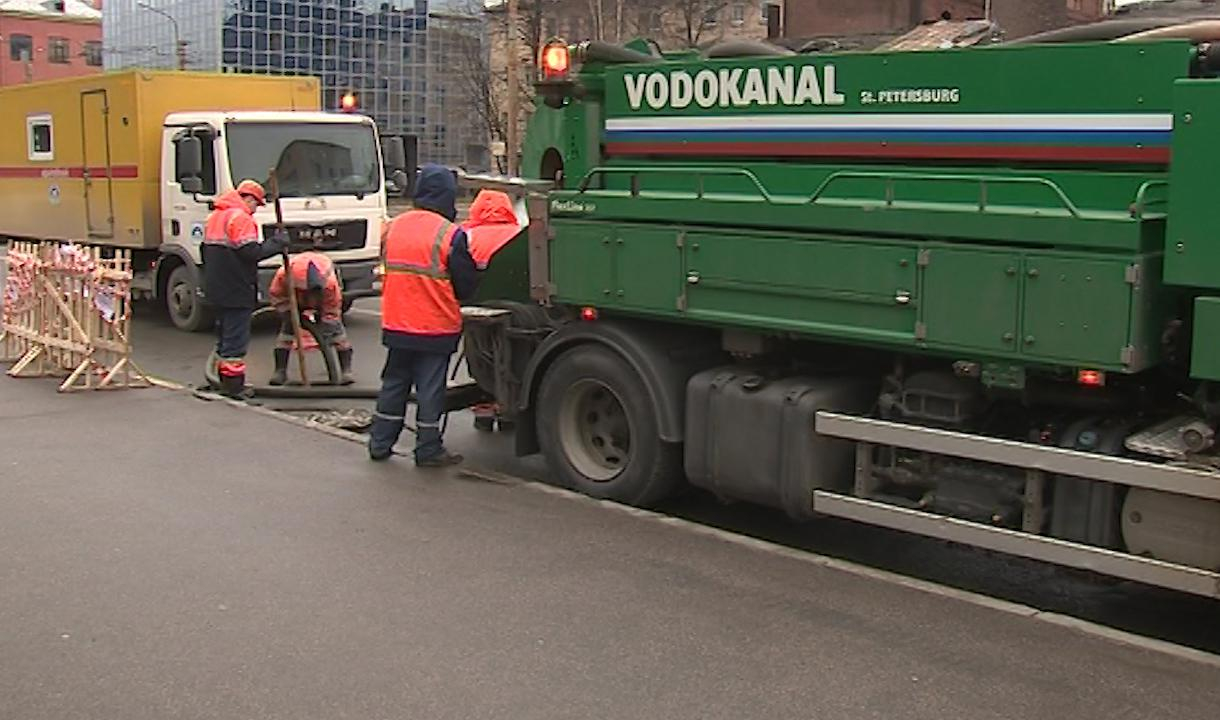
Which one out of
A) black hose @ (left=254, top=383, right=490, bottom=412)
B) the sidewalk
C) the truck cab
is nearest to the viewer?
the sidewalk

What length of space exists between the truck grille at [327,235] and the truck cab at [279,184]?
0.04 feet

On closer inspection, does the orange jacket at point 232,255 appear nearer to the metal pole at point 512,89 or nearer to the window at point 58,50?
the metal pole at point 512,89

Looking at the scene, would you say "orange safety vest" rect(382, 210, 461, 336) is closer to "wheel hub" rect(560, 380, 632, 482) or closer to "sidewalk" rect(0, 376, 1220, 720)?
"wheel hub" rect(560, 380, 632, 482)

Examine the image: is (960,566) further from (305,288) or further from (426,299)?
(305,288)

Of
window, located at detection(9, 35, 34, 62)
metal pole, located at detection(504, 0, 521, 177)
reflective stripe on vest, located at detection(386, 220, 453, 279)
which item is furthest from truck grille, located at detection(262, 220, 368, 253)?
window, located at detection(9, 35, 34, 62)

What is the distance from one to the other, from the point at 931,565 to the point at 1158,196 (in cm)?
218

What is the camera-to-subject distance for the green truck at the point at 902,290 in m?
5.19

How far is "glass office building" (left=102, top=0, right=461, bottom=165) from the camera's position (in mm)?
68312

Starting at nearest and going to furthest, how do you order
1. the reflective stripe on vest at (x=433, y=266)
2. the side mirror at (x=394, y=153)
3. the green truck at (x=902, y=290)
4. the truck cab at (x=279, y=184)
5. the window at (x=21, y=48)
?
the green truck at (x=902, y=290) → the reflective stripe on vest at (x=433, y=266) → the truck cab at (x=279, y=184) → the side mirror at (x=394, y=153) → the window at (x=21, y=48)

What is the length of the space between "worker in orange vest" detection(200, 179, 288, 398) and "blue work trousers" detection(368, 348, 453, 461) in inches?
107

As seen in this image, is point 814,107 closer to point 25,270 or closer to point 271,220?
point 25,270

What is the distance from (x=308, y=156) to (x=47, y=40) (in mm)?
86244

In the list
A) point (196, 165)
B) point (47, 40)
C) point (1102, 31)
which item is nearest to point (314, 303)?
point (196, 165)

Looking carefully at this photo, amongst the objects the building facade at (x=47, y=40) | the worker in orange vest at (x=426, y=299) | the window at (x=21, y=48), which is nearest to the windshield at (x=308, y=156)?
the worker in orange vest at (x=426, y=299)
